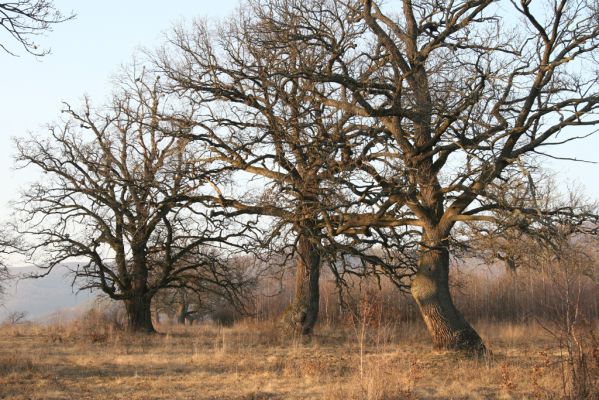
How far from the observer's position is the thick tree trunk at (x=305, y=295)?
1681 cm

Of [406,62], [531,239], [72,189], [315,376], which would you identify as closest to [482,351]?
[531,239]

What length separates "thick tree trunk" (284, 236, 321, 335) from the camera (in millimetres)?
16812

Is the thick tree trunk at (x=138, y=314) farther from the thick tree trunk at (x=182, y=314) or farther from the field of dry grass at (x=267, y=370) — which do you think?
the thick tree trunk at (x=182, y=314)

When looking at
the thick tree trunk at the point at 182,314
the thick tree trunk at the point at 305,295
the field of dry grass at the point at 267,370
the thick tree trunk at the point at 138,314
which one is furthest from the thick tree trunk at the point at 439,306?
the thick tree trunk at the point at 182,314

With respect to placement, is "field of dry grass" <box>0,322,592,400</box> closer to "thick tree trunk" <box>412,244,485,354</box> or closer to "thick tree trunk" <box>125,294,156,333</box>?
"thick tree trunk" <box>412,244,485,354</box>

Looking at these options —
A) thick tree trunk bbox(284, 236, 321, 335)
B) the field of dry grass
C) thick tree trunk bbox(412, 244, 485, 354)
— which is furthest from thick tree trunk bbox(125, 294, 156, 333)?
thick tree trunk bbox(412, 244, 485, 354)

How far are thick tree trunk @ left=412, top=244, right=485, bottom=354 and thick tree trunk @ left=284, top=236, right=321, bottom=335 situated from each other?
3822mm

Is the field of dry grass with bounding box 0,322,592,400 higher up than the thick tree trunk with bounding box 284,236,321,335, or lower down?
lower down

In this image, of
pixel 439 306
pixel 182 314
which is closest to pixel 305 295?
pixel 439 306

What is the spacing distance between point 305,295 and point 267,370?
6062 millimetres

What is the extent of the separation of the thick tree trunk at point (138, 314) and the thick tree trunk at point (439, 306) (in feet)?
31.4

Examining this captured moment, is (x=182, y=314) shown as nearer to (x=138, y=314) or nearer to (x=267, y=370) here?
(x=138, y=314)

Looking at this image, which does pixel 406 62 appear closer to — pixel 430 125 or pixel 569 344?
pixel 430 125

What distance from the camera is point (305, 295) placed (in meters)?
17.0
